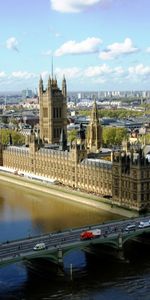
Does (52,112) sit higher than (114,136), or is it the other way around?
(52,112)

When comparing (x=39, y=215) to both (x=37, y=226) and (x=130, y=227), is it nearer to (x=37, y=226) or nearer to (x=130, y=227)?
(x=37, y=226)

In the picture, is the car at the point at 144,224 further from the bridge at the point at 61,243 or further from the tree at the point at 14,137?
the tree at the point at 14,137

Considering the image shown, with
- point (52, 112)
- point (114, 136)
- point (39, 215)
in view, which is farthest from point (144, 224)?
point (114, 136)

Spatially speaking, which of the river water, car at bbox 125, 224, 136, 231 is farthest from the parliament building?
car at bbox 125, 224, 136, 231

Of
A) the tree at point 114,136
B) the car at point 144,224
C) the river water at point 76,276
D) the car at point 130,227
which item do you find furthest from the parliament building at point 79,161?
the tree at point 114,136

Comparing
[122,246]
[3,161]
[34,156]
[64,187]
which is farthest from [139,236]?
[3,161]

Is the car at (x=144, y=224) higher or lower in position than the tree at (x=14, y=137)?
lower

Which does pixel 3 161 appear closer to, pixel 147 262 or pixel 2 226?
pixel 2 226
